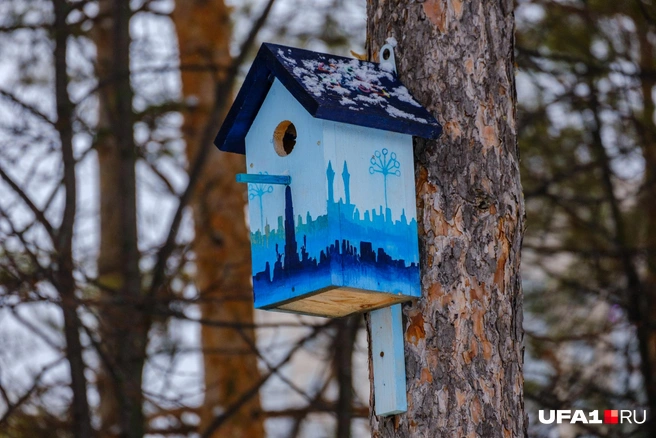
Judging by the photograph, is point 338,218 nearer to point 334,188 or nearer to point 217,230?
point 334,188

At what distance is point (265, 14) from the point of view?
5.34 metres

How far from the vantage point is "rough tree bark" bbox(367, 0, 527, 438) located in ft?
8.04

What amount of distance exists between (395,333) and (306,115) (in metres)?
0.58

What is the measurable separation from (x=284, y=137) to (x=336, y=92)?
0.26 meters

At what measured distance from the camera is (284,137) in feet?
8.83

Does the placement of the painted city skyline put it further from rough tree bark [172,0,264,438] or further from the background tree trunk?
rough tree bark [172,0,264,438]

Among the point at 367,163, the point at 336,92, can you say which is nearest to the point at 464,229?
the point at 367,163

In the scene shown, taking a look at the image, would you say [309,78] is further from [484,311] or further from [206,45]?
[206,45]

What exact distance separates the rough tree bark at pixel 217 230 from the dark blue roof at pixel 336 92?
2955 millimetres

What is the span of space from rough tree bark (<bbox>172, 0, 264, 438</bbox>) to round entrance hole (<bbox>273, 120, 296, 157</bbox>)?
3023mm

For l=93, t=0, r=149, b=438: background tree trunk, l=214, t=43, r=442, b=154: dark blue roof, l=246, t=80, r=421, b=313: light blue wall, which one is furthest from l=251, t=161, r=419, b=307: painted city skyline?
l=93, t=0, r=149, b=438: background tree trunk

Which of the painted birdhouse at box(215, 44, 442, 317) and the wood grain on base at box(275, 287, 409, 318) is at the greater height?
the painted birdhouse at box(215, 44, 442, 317)

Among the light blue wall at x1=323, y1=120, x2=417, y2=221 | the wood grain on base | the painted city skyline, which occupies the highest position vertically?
the light blue wall at x1=323, y1=120, x2=417, y2=221

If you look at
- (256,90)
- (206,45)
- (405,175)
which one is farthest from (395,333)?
(206,45)
